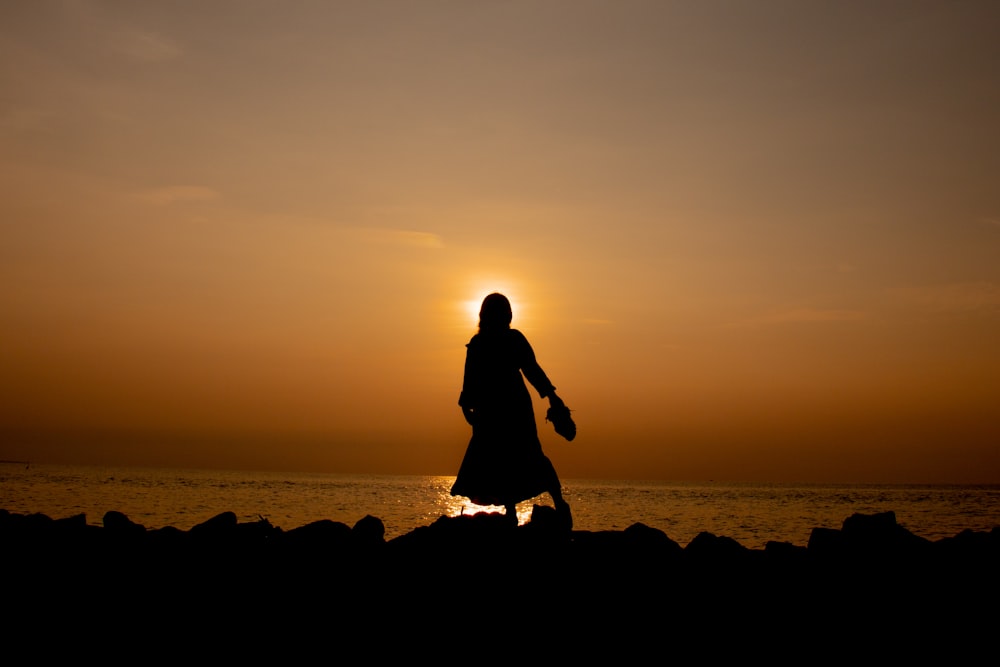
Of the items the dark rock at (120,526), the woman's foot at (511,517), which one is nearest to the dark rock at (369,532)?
the woman's foot at (511,517)

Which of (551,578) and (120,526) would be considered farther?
(120,526)

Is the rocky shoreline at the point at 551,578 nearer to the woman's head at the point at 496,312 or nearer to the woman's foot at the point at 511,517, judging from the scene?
the woman's foot at the point at 511,517

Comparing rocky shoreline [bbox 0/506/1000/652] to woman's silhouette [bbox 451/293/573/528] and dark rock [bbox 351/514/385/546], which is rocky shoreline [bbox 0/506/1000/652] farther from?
woman's silhouette [bbox 451/293/573/528]

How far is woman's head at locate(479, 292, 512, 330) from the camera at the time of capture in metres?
8.02

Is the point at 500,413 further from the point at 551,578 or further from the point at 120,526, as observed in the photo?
the point at 120,526

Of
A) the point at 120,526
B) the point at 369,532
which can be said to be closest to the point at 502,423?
the point at 369,532

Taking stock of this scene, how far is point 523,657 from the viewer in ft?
20.0

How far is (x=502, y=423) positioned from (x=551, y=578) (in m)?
1.68

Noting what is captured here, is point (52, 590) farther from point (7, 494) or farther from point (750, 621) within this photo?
point (7, 494)

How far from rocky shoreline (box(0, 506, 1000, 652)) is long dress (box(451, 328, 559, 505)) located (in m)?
0.34

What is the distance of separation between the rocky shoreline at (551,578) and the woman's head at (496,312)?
185 centimetres

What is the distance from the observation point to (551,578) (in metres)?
6.84

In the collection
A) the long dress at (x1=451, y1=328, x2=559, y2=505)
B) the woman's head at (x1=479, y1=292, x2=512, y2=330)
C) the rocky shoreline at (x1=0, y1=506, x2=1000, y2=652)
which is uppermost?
the woman's head at (x1=479, y1=292, x2=512, y2=330)

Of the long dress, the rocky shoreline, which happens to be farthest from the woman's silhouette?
the rocky shoreline
